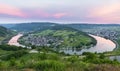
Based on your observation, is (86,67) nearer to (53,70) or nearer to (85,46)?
(53,70)

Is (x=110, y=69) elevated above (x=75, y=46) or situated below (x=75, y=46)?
above

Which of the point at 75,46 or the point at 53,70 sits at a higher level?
the point at 53,70

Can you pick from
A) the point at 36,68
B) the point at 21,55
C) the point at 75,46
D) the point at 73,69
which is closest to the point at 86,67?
the point at 73,69

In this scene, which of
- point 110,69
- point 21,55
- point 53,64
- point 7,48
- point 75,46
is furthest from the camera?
point 75,46

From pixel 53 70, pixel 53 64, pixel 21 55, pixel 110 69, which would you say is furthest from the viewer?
pixel 21 55

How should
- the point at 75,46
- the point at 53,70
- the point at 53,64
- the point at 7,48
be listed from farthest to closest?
1. the point at 75,46
2. the point at 7,48
3. the point at 53,64
4. the point at 53,70

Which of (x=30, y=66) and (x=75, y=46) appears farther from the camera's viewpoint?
(x=75, y=46)

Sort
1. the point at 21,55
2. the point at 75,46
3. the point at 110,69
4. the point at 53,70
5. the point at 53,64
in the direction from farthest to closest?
1. the point at 75,46
2. the point at 21,55
3. the point at 53,64
4. the point at 53,70
5. the point at 110,69

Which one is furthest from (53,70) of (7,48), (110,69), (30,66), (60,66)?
(7,48)

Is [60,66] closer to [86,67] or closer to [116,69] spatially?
[86,67]
